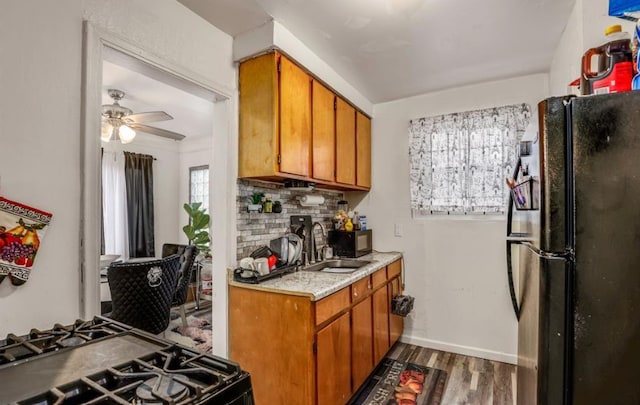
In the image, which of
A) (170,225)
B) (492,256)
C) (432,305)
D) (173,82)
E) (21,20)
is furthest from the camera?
(170,225)

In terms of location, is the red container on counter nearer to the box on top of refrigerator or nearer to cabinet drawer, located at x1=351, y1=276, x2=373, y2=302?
the box on top of refrigerator

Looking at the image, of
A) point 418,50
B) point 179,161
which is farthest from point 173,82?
point 179,161

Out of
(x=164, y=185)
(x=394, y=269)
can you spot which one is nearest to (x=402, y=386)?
(x=394, y=269)

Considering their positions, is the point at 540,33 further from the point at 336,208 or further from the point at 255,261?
the point at 255,261

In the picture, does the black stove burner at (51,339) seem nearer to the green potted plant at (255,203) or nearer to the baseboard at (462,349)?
the green potted plant at (255,203)

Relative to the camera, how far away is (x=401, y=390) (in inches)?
88.4

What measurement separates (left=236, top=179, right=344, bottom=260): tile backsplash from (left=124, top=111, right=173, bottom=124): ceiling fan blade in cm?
153

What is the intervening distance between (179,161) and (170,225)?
1.07 m

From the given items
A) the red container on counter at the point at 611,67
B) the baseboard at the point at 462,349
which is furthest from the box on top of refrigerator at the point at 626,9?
the baseboard at the point at 462,349

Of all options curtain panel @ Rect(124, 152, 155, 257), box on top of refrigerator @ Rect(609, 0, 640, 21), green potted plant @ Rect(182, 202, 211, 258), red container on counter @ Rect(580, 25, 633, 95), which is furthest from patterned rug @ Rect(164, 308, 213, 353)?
box on top of refrigerator @ Rect(609, 0, 640, 21)

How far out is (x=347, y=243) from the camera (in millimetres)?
2816

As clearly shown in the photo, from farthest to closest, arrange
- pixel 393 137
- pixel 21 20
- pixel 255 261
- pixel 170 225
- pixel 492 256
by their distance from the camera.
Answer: pixel 170 225 → pixel 393 137 → pixel 492 256 → pixel 255 261 → pixel 21 20

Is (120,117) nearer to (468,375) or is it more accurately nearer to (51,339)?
(51,339)

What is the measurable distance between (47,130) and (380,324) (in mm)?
2313
